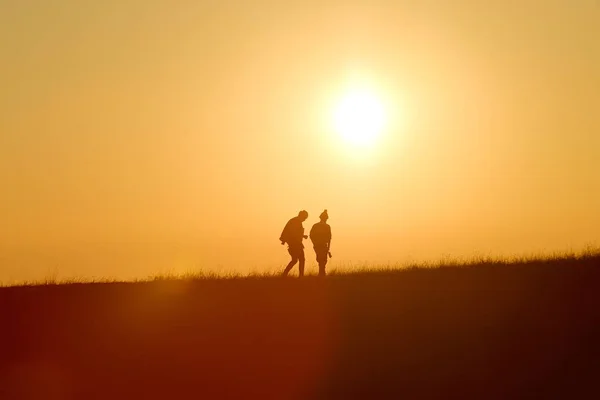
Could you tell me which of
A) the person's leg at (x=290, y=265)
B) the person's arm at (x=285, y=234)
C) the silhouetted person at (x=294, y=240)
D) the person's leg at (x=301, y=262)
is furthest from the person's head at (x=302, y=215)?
the person's leg at (x=290, y=265)

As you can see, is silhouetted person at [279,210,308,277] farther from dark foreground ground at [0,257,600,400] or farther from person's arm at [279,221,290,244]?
dark foreground ground at [0,257,600,400]

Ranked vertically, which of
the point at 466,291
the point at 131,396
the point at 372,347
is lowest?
the point at 131,396

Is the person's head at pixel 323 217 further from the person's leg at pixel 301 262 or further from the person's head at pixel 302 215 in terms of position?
the person's leg at pixel 301 262

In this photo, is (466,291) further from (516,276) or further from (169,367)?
(169,367)

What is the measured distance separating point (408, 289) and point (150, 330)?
5.43 m

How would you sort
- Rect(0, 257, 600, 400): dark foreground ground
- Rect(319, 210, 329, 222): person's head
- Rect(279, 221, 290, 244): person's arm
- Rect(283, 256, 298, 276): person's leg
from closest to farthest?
Rect(0, 257, 600, 400): dark foreground ground
Rect(283, 256, 298, 276): person's leg
Rect(279, 221, 290, 244): person's arm
Rect(319, 210, 329, 222): person's head

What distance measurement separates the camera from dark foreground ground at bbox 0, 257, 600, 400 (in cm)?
1098

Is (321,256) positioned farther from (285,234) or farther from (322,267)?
(285,234)

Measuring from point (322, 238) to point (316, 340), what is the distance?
950 cm

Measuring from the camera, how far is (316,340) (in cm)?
1303

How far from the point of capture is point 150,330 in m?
14.1

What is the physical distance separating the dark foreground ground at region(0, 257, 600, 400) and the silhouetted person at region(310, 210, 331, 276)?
4.24 metres

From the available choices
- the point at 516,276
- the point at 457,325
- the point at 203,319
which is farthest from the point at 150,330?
the point at 516,276

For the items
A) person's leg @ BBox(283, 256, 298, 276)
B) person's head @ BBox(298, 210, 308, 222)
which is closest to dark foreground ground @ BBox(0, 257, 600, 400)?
person's leg @ BBox(283, 256, 298, 276)
